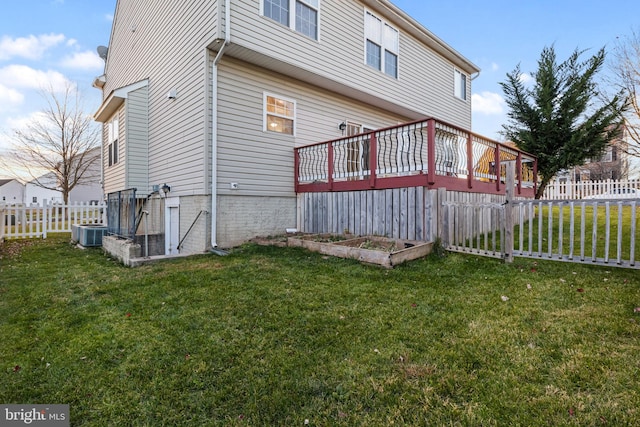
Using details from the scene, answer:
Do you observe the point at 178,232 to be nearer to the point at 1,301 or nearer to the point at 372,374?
the point at 1,301

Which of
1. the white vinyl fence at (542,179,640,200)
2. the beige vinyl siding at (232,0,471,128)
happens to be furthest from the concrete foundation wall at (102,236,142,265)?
the white vinyl fence at (542,179,640,200)

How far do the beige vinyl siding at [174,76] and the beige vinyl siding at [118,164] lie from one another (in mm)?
1051

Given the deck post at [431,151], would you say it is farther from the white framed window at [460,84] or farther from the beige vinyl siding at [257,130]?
the white framed window at [460,84]

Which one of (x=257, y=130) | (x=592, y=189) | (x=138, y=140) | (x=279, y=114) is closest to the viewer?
(x=257, y=130)

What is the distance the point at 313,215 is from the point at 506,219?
4.40 meters

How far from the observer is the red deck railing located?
607 centimetres

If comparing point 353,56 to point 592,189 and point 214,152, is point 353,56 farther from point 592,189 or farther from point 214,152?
point 592,189

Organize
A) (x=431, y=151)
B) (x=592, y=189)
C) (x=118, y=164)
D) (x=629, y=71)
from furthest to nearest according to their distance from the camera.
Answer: (x=629, y=71)
(x=592, y=189)
(x=118, y=164)
(x=431, y=151)

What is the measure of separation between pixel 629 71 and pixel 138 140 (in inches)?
866

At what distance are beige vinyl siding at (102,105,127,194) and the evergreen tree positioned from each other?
15.3 m

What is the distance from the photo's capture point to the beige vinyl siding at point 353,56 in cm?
709

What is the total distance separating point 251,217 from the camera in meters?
7.67

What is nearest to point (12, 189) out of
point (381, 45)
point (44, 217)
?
point (44, 217)

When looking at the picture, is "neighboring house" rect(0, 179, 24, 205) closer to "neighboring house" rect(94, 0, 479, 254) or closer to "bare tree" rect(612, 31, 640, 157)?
"neighboring house" rect(94, 0, 479, 254)
